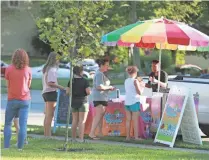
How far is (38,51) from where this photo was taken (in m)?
56.8

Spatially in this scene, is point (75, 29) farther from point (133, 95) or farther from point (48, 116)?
point (48, 116)

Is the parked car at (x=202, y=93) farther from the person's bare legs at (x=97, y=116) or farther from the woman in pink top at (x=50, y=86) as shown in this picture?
the woman in pink top at (x=50, y=86)

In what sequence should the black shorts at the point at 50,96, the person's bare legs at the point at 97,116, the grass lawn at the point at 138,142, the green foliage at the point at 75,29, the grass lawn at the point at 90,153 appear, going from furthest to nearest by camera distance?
1. the person's bare legs at the point at 97,116
2. the black shorts at the point at 50,96
3. the grass lawn at the point at 138,142
4. the green foliage at the point at 75,29
5. the grass lawn at the point at 90,153

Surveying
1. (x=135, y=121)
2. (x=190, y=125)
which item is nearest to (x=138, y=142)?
(x=135, y=121)

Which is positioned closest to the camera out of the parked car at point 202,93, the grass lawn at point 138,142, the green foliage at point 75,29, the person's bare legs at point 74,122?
the green foliage at point 75,29

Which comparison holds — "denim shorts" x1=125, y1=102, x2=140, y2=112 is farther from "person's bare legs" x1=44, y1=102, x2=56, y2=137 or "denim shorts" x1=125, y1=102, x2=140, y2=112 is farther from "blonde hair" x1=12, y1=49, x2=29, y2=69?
"blonde hair" x1=12, y1=49, x2=29, y2=69

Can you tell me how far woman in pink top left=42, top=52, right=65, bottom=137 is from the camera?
1130 cm

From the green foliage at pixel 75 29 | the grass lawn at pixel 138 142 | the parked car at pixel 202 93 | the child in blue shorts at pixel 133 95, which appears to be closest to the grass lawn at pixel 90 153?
the grass lawn at pixel 138 142

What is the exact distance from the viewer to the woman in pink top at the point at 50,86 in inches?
445

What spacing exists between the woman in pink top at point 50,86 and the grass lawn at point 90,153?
96cm

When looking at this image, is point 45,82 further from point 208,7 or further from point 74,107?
point 208,7

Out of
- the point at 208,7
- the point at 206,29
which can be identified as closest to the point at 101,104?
the point at 208,7

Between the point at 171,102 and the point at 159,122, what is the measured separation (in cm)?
65

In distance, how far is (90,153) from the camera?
9.74m
